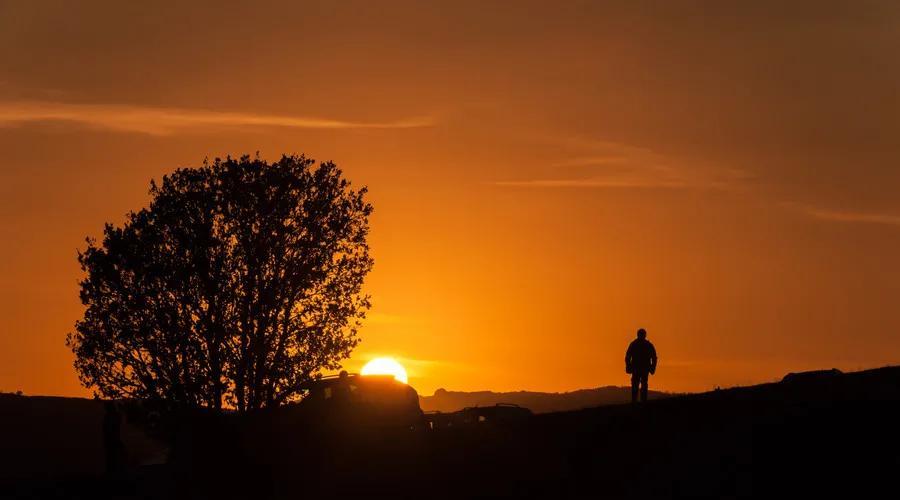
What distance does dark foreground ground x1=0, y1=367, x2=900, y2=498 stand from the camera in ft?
99.9

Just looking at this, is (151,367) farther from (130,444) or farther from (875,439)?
(130,444)

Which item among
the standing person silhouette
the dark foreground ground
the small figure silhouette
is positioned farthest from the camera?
the standing person silhouette

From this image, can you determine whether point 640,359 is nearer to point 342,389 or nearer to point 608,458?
point 608,458

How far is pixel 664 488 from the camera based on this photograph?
105ft

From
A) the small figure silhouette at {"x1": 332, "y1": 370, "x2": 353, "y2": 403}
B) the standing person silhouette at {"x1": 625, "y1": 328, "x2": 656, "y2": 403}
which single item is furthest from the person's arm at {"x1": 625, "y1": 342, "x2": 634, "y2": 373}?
the small figure silhouette at {"x1": 332, "y1": 370, "x2": 353, "y2": 403}

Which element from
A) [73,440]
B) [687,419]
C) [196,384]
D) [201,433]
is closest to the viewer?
[201,433]

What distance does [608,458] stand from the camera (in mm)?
36781

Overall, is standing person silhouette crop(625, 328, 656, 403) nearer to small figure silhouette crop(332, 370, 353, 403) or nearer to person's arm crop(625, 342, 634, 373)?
person's arm crop(625, 342, 634, 373)

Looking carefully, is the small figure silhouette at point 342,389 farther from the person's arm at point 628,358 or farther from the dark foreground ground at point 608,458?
the person's arm at point 628,358

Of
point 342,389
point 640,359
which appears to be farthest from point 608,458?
point 342,389

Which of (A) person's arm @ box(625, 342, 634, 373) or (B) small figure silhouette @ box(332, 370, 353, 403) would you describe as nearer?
(B) small figure silhouette @ box(332, 370, 353, 403)

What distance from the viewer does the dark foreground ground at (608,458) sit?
30.4 meters

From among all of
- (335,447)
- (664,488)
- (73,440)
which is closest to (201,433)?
(335,447)

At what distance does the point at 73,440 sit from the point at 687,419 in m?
58.2
